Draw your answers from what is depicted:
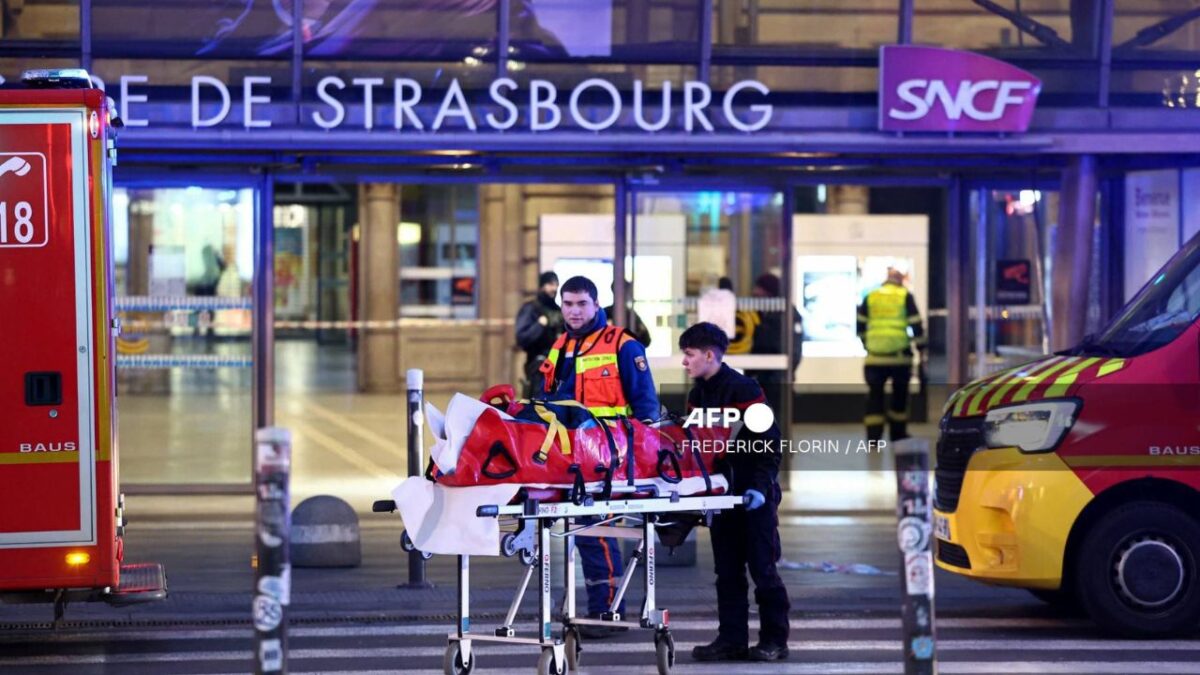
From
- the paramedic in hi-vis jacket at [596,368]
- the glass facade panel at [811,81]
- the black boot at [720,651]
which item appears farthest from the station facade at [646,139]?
the black boot at [720,651]

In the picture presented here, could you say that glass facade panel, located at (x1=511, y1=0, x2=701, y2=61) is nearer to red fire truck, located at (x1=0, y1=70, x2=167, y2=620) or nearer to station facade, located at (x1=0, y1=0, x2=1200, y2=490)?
station facade, located at (x1=0, y1=0, x2=1200, y2=490)

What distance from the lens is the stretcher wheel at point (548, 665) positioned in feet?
26.0

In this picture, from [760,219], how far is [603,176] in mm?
1499

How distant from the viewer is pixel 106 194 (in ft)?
29.4

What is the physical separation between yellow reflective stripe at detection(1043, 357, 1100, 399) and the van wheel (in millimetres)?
677

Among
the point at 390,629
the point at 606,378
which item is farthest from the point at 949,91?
the point at 390,629

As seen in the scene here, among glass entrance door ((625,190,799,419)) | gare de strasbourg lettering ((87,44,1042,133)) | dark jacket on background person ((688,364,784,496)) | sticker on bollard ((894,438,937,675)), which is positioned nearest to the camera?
sticker on bollard ((894,438,937,675))

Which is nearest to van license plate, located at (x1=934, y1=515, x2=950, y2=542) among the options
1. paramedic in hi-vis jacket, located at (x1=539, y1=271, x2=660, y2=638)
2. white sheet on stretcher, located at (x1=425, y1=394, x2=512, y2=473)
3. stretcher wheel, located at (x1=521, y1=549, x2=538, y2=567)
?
paramedic in hi-vis jacket, located at (x1=539, y1=271, x2=660, y2=638)

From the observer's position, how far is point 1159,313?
9938 millimetres

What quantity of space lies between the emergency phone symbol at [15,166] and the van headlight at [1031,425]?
16.7ft

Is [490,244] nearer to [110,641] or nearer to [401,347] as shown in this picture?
[401,347]

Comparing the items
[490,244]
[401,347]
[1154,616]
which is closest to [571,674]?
[1154,616]

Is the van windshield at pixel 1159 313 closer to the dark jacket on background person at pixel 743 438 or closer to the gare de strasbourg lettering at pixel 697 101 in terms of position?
the dark jacket on background person at pixel 743 438

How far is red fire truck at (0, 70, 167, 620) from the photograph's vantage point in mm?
8781
